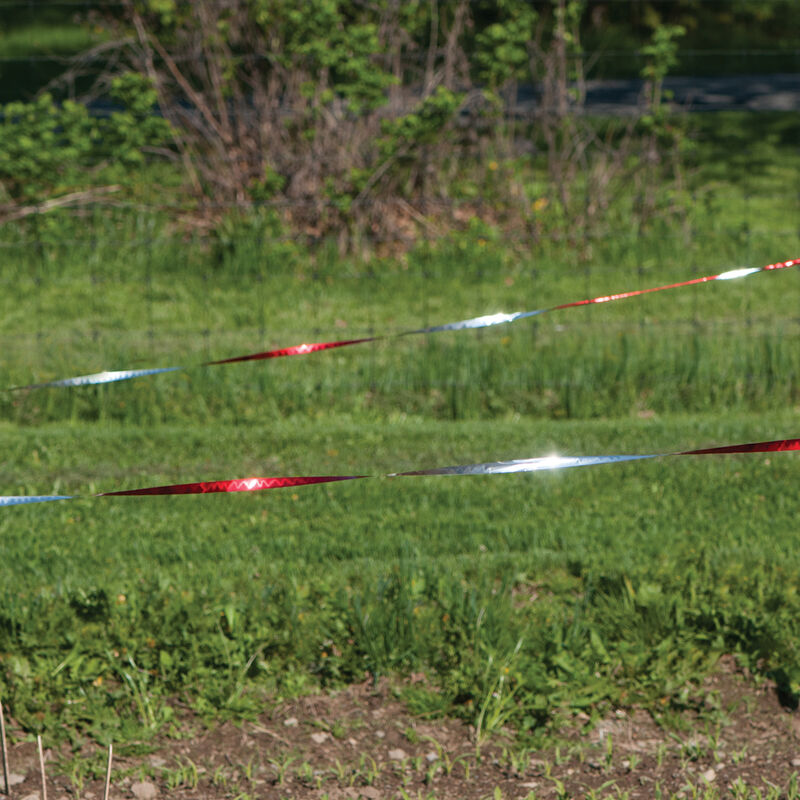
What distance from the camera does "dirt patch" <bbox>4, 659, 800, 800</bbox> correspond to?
11.6 feet

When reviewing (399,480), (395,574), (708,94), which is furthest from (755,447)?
(708,94)

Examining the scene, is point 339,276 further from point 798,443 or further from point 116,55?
point 798,443

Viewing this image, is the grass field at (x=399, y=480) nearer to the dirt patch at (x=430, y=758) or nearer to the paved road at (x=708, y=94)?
the dirt patch at (x=430, y=758)

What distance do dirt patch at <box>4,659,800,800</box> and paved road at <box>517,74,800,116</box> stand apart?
6414mm

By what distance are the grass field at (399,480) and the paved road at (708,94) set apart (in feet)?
3.73

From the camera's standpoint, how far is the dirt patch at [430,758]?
3.54 m

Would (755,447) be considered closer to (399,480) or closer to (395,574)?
(395,574)

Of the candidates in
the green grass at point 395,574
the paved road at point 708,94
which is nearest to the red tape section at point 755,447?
the green grass at point 395,574

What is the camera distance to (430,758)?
12.2 feet

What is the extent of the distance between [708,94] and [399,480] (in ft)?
25.2

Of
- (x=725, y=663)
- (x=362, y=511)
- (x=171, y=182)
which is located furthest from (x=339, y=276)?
(x=725, y=663)

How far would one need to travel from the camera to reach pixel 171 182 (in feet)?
31.1

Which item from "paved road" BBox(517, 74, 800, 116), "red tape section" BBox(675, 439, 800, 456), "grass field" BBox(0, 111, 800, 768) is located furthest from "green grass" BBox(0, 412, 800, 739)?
"paved road" BBox(517, 74, 800, 116)

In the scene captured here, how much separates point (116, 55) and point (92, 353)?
345 cm
